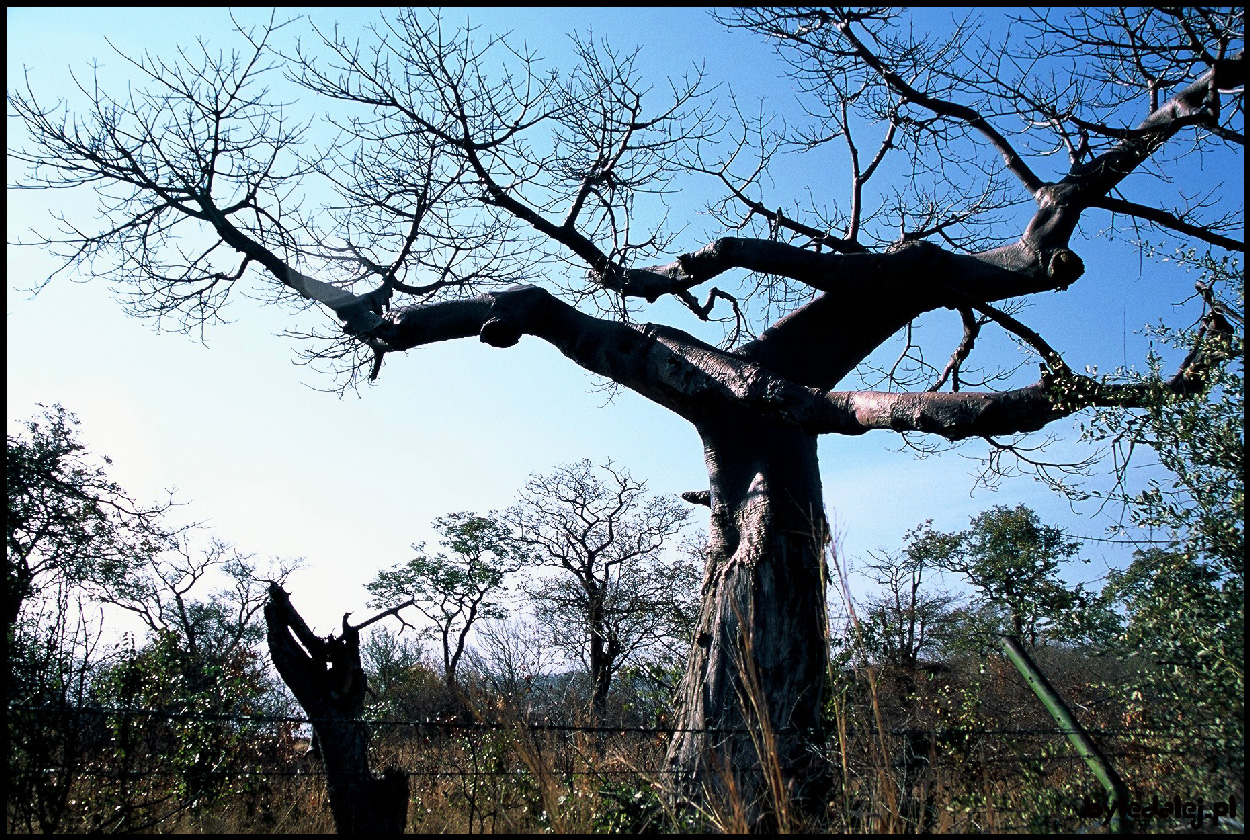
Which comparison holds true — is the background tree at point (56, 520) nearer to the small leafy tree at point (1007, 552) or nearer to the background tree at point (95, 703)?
the background tree at point (95, 703)

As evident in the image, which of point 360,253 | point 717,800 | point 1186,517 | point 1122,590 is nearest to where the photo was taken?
point 1186,517

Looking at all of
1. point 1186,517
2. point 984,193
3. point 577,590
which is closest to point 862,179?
point 984,193

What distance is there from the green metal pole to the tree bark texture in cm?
265

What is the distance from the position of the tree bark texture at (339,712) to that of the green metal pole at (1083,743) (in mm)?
2646

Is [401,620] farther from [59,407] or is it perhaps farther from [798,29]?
[59,407]

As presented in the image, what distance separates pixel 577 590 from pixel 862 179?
597 inches

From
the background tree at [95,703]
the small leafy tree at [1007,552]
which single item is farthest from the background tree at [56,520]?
the small leafy tree at [1007,552]

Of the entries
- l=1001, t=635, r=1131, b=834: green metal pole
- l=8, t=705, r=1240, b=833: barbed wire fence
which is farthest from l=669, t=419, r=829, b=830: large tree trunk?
l=1001, t=635, r=1131, b=834: green metal pole

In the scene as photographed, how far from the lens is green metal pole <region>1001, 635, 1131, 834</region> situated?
7.49 ft

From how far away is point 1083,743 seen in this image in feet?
8.18

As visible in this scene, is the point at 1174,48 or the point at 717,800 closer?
the point at 717,800

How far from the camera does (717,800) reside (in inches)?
126

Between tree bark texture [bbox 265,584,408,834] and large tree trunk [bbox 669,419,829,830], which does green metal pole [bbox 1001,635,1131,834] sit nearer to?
large tree trunk [bbox 669,419,829,830]

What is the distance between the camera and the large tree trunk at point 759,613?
3738 mm
